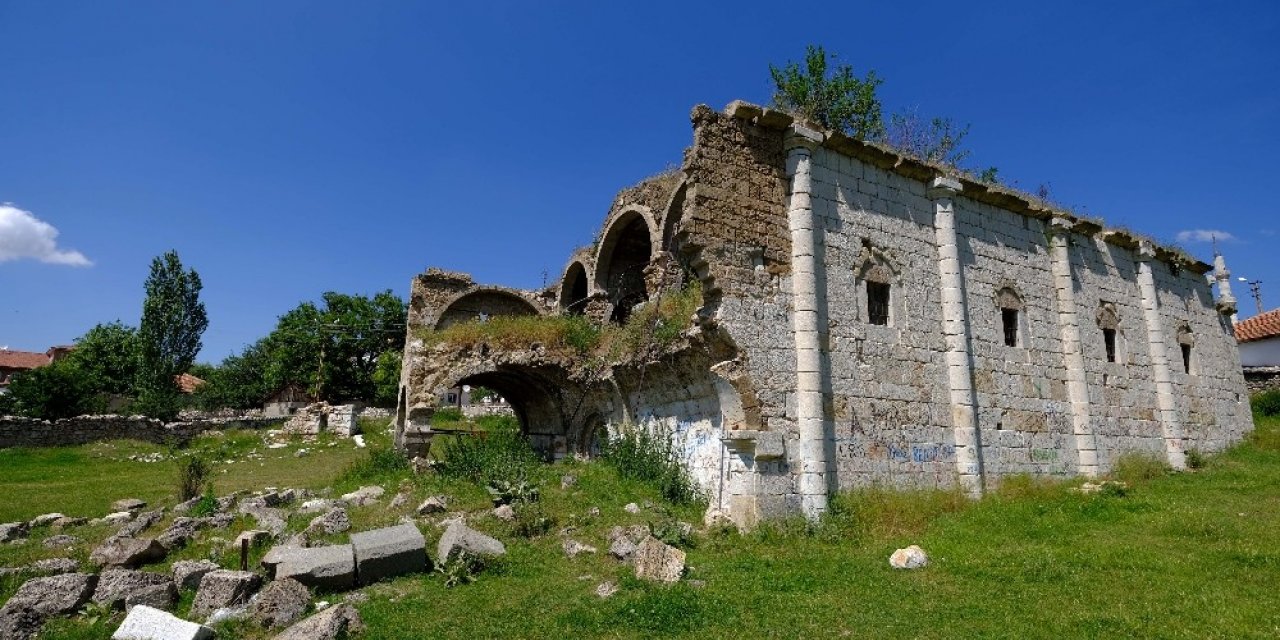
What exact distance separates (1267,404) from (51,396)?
4320cm

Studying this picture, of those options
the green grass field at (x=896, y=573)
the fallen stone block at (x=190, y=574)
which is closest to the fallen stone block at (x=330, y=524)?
the green grass field at (x=896, y=573)

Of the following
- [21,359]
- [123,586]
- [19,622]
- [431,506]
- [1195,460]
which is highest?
[21,359]

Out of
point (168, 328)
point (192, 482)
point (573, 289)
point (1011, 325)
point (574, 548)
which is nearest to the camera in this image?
point (574, 548)

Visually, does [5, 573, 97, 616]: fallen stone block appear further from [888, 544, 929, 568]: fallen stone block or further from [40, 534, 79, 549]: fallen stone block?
[888, 544, 929, 568]: fallen stone block

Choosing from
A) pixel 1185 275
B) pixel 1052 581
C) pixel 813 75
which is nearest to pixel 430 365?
pixel 1052 581

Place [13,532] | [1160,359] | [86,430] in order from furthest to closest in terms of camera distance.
Result: [86,430] → [1160,359] → [13,532]

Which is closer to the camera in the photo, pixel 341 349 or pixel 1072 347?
pixel 1072 347

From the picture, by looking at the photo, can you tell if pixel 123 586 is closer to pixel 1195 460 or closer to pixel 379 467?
pixel 379 467

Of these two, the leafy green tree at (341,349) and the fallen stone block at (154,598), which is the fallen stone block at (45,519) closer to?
the fallen stone block at (154,598)

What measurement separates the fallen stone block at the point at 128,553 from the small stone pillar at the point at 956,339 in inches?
430

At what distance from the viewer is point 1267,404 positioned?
20.3 m

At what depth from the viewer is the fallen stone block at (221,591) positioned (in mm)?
Result: 6568

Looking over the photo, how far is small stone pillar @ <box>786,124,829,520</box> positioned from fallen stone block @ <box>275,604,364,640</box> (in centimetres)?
567

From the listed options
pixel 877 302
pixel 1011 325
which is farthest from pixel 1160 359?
pixel 877 302
